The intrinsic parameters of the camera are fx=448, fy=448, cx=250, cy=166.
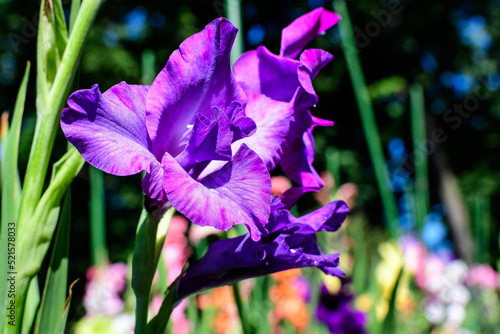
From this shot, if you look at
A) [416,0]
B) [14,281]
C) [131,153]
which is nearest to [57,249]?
[14,281]

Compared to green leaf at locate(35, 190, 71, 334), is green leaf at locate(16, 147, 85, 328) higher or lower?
higher

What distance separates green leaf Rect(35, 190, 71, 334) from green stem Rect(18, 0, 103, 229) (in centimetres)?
8

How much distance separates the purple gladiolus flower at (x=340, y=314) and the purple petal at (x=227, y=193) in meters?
1.15

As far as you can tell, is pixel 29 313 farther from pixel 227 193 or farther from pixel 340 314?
pixel 340 314

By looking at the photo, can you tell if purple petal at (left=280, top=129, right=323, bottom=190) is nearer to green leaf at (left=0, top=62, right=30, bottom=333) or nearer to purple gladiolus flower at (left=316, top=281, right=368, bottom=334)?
green leaf at (left=0, top=62, right=30, bottom=333)

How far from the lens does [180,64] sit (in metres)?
0.37

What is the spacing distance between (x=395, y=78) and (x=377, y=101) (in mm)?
580

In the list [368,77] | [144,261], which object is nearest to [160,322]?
[144,261]

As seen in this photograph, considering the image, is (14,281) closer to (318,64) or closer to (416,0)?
(318,64)

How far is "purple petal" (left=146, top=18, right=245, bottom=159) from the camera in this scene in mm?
365

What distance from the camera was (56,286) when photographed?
18.0 inches

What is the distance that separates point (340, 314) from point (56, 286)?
1.13 metres

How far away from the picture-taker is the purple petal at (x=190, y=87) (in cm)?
37

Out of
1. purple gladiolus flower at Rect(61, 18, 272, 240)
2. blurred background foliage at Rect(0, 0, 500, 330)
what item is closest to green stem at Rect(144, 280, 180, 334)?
purple gladiolus flower at Rect(61, 18, 272, 240)
